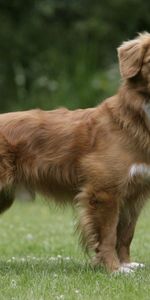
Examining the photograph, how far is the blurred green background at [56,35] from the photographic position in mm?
21625

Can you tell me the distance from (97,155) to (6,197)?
1139mm

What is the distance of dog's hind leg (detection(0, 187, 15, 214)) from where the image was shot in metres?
7.84

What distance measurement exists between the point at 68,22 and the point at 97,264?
16815 millimetres

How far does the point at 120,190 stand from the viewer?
7.46m

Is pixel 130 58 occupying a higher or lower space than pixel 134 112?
higher

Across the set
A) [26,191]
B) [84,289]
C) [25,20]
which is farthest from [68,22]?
[84,289]

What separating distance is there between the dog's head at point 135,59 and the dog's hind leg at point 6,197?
1.55 meters

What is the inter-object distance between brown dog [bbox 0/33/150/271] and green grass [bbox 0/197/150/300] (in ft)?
1.59

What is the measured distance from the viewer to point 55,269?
300 inches

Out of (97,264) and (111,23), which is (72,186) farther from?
(111,23)

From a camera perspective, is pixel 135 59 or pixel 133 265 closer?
pixel 135 59

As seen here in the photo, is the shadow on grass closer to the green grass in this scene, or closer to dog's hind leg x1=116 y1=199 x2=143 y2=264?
the green grass

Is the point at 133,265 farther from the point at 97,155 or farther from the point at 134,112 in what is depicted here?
the point at 134,112

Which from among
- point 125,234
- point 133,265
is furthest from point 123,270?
point 125,234
